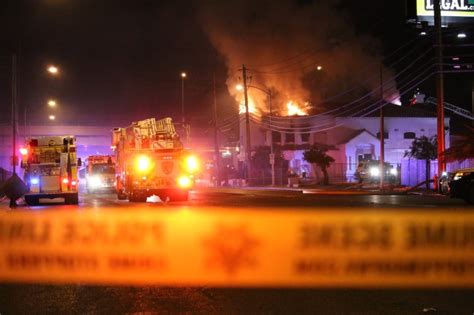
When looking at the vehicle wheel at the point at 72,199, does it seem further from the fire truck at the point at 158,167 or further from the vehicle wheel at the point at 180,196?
the vehicle wheel at the point at 180,196

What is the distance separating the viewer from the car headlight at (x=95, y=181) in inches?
1449

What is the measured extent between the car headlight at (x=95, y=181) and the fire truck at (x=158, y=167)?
12289 mm

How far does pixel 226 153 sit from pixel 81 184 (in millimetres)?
22974

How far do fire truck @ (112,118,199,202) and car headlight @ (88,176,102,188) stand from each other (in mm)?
12289

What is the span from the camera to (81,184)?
54656mm

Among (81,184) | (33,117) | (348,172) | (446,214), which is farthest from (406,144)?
(446,214)

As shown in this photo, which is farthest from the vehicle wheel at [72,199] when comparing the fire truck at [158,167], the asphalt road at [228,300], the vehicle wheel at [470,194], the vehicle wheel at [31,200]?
the asphalt road at [228,300]

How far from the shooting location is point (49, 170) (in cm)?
2444

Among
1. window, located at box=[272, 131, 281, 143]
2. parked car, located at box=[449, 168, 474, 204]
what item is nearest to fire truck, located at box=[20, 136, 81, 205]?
parked car, located at box=[449, 168, 474, 204]

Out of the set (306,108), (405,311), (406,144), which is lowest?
(405,311)

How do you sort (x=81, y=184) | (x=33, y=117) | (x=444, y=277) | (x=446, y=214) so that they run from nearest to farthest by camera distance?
(x=444, y=277) < (x=446, y=214) < (x=81, y=184) < (x=33, y=117)

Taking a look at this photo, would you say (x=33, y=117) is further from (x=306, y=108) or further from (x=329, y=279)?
(x=329, y=279)

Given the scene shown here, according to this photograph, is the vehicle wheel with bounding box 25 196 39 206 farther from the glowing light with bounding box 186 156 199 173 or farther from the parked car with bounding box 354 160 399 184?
the parked car with bounding box 354 160 399 184

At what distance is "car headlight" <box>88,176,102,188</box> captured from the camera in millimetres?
36812
